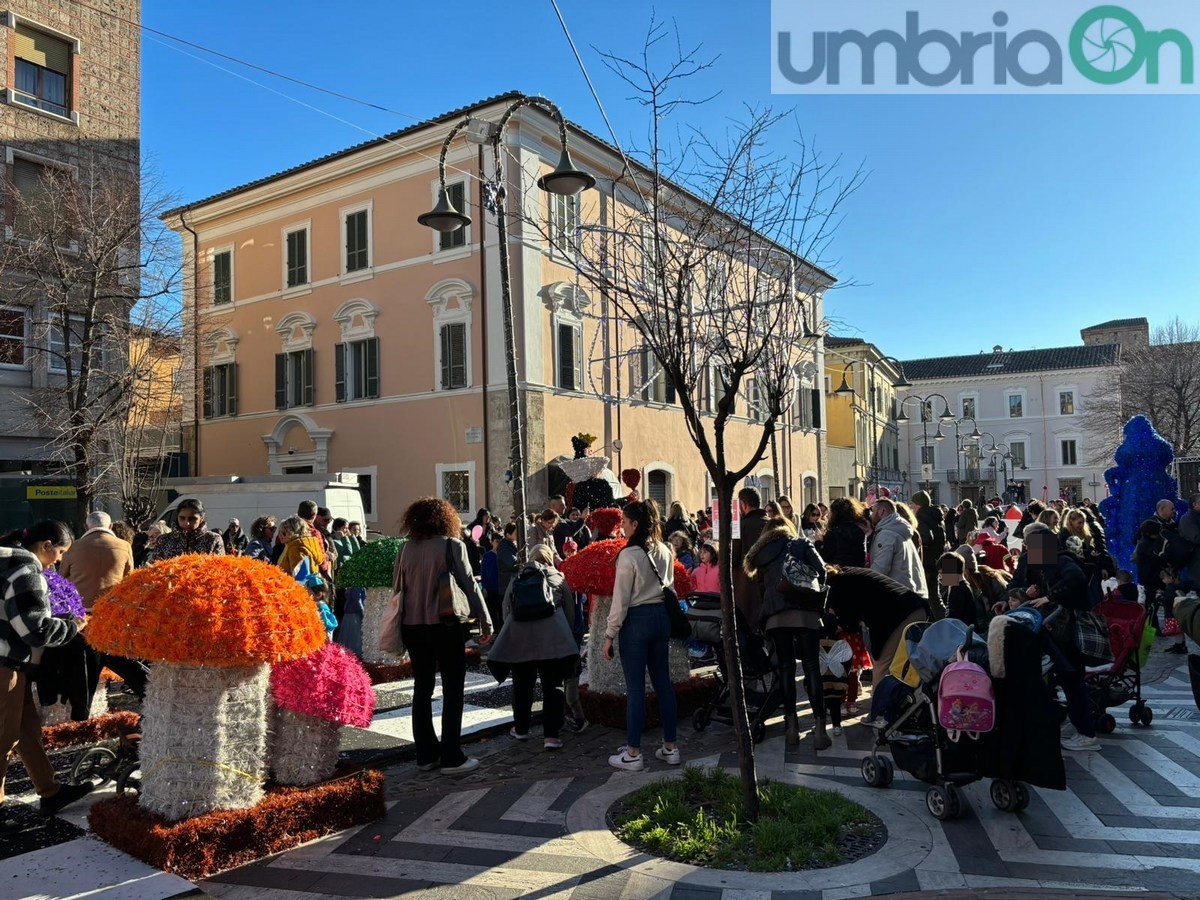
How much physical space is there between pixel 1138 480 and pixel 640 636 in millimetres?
12625

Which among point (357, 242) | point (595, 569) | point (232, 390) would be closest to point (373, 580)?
point (595, 569)

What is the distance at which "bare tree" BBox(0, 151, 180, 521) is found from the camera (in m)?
18.1

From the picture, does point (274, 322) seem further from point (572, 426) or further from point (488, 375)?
point (572, 426)

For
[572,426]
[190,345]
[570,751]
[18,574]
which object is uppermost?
[190,345]

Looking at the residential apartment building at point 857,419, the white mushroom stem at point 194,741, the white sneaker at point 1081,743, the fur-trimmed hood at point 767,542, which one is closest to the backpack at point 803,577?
the fur-trimmed hood at point 767,542

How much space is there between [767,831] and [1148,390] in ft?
128

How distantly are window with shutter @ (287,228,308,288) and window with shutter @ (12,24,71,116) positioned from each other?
6.26 m

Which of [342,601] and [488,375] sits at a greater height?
[488,375]

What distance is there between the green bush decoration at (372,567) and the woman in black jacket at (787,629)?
413 cm

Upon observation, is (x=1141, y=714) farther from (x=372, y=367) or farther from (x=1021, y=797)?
(x=372, y=367)

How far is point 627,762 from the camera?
599 centimetres

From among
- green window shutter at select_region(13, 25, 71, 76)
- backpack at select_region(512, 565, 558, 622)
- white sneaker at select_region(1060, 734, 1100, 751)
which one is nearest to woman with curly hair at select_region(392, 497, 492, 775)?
backpack at select_region(512, 565, 558, 622)

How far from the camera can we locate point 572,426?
2275 cm

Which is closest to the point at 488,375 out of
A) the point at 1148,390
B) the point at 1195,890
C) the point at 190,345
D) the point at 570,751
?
the point at 190,345
